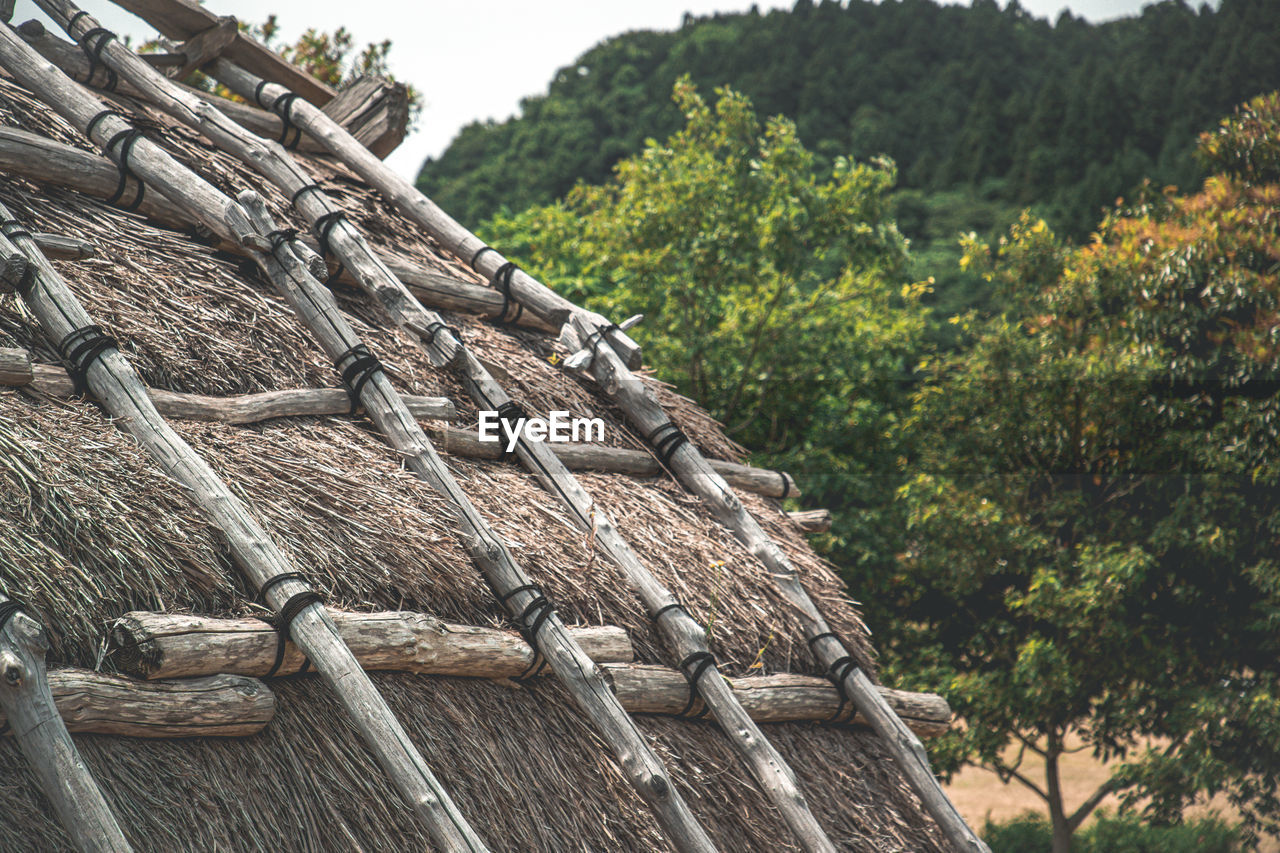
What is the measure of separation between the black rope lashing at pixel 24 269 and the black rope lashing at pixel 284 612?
1169 millimetres

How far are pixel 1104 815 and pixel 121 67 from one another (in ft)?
46.4

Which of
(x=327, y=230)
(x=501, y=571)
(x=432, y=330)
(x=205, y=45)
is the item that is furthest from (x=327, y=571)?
(x=205, y=45)

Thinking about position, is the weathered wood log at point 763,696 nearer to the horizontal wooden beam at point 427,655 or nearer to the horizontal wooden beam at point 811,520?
the horizontal wooden beam at point 427,655

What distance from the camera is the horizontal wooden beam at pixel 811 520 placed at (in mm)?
5082

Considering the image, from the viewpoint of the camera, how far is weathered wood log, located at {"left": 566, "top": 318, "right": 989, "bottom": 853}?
12.3 feet

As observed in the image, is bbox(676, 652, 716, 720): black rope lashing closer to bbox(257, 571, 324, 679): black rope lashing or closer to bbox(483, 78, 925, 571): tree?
bbox(257, 571, 324, 679): black rope lashing

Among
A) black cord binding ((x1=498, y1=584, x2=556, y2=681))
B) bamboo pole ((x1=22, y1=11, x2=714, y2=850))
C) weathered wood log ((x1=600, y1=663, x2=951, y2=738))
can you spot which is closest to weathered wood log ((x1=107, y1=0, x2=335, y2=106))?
bamboo pole ((x1=22, y1=11, x2=714, y2=850))

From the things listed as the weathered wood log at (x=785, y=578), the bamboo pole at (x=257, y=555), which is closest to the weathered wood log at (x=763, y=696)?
the weathered wood log at (x=785, y=578)

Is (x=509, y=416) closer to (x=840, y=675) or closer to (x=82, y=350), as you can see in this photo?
(x=82, y=350)

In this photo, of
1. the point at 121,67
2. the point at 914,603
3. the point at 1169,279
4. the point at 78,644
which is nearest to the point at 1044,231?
the point at 1169,279

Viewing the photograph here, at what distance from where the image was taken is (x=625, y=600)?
3369 millimetres

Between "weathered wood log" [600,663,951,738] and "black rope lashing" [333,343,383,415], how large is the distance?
4.12 feet

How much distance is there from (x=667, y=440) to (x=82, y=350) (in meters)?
2.28

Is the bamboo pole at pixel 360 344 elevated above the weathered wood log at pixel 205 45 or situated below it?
below
